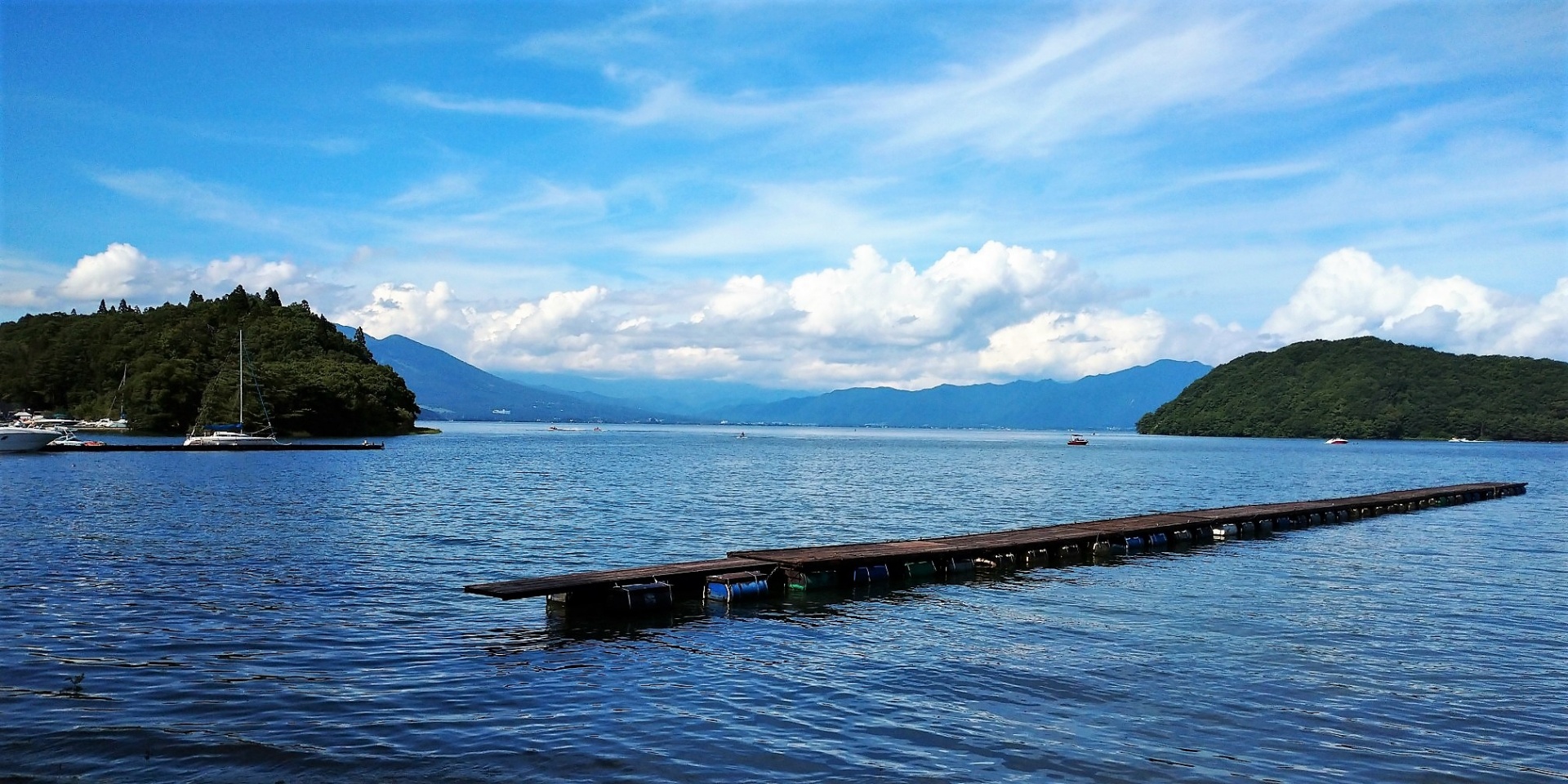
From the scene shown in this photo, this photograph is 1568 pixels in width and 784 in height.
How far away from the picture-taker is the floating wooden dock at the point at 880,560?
24.0 metres

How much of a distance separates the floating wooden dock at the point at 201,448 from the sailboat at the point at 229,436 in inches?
36.6

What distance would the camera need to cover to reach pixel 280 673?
17.4m

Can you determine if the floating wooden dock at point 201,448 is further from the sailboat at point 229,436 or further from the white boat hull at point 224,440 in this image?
the sailboat at point 229,436

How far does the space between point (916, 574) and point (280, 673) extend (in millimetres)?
19125

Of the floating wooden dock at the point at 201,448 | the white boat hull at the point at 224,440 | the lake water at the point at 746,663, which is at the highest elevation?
the white boat hull at the point at 224,440

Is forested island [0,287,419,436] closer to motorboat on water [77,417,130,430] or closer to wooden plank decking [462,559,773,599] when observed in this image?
motorboat on water [77,417,130,430]

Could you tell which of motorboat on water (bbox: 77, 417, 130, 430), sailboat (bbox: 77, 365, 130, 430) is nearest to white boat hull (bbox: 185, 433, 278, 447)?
motorboat on water (bbox: 77, 417, 130, 430)

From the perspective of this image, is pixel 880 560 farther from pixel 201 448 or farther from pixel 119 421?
pixel 119 421

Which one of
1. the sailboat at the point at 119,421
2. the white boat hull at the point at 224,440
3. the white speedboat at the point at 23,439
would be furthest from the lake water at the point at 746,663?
the sailboat at the point at 119,421

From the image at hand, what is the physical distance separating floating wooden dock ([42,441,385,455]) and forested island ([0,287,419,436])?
19733mm

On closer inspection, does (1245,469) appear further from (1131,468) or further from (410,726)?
(410,726)

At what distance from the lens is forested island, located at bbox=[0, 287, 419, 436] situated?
6029 inches

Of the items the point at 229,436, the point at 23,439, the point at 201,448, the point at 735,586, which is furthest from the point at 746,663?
the point at 229,436

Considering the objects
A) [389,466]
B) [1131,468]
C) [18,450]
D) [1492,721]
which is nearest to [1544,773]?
[1492,721]
